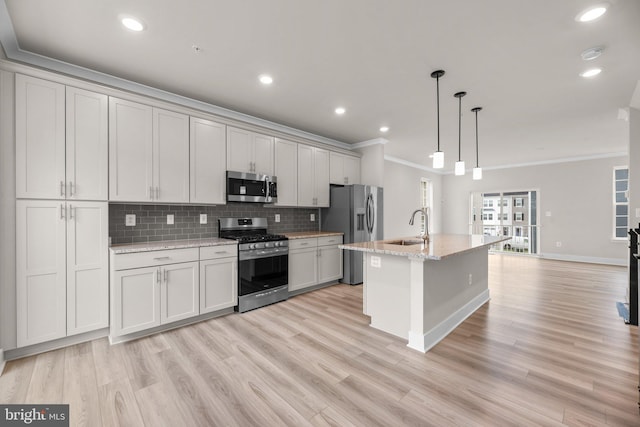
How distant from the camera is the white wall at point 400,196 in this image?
6.90m

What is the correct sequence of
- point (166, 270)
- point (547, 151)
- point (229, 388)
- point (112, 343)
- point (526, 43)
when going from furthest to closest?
point (547, 151), point (166, 270), point (112, 343), point (526, 43), point (229, 388)

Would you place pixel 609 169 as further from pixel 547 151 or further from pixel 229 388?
pixel 229 388

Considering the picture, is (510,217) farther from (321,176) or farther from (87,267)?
(87,267)

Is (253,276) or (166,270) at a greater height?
(166,270)

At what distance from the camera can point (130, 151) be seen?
2.80 metres

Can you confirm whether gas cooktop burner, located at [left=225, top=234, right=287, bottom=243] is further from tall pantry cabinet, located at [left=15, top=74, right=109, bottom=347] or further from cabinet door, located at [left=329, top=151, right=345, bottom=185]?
cabinet door, located at [left=329, top=151, right=345, bottom=185]

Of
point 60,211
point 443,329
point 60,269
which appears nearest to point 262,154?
point 60,211

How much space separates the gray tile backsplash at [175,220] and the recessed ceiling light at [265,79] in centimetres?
171

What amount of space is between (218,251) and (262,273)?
0.66m

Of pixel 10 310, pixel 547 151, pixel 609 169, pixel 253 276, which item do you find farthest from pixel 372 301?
pixel 609 169

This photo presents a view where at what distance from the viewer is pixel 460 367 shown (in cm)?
219

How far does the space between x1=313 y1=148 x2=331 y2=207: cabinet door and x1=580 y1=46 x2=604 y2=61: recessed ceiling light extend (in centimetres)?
329

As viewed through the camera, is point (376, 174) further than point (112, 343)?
Yes

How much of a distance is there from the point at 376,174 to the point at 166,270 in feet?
12.7
